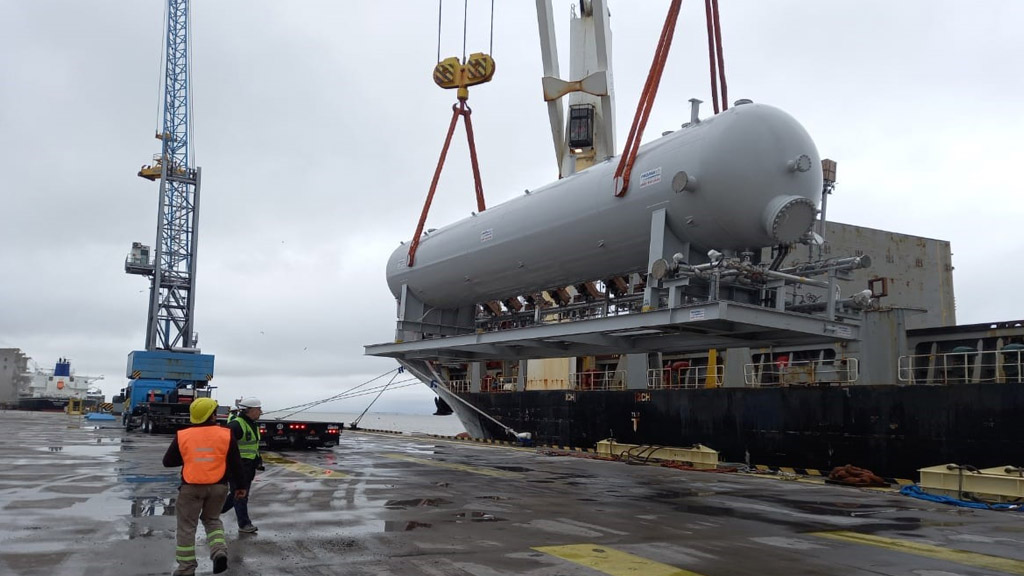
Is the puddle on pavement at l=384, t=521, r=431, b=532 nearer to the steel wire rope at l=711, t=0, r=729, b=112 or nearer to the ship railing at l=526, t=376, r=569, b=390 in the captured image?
the steel wire rope at l=711, t=0, r=729, b=112

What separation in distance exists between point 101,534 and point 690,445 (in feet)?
51.2

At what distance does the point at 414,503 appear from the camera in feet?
35.0

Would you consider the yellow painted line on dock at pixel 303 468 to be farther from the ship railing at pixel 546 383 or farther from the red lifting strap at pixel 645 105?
the ship railing at pixel 546 383

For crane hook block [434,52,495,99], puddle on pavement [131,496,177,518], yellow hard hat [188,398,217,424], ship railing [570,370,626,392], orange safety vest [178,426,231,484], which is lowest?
puddle on pavement [131,496,177,518]

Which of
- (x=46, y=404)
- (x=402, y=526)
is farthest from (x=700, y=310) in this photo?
(x=46, y=404)

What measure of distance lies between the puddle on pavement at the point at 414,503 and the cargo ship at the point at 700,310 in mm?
4848

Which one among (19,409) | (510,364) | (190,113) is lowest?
(19,409)

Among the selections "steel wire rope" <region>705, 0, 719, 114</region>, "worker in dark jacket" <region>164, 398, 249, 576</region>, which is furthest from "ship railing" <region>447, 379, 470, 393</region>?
"worker in dark jacket" <region>164, 398, 249, 576</region>

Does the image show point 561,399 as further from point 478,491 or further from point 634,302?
point 478,491

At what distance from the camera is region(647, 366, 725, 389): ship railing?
22516 millimetres

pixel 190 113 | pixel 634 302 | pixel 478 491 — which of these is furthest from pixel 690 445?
pixel 190 113

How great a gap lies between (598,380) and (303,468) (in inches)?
544

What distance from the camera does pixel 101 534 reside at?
25.4ft

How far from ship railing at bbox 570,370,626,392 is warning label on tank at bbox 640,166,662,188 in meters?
11.8
